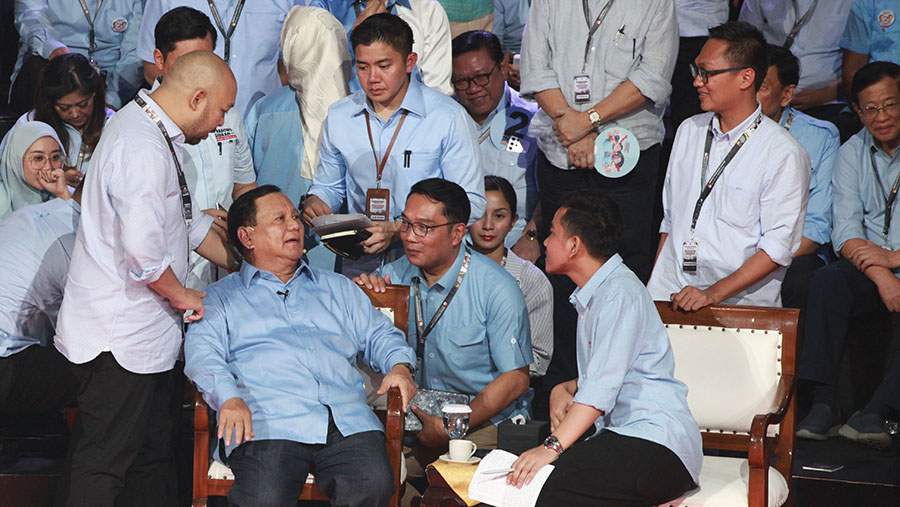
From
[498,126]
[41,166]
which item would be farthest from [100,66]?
[498,126]

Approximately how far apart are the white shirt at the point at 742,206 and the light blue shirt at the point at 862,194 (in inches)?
39.2

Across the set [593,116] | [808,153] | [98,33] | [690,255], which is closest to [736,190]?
[690,255]

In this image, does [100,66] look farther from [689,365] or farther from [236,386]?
[689,365]

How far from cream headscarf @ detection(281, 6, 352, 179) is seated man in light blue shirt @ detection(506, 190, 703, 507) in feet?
6.01

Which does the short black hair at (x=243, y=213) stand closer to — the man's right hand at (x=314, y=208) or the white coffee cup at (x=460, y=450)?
the man's right hand at (x=314, y=208)

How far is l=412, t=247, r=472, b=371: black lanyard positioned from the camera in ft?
13.3

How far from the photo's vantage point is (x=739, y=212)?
4.06 meters

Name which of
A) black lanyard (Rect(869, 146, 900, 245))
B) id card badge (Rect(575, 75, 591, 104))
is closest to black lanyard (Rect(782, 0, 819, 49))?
black lanyard (Rect(869, 146, 900, 245))

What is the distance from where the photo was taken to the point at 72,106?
501 centimetres

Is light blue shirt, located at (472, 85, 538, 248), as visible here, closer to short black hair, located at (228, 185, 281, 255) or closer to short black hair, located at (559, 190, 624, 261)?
short black hair, located at (228, 185, 281, 255)

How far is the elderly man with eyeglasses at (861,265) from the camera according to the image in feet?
15.0

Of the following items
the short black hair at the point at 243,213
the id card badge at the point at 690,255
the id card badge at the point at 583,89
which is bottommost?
the id card badge at the point at 690,255

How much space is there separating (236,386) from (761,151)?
7.29 feet

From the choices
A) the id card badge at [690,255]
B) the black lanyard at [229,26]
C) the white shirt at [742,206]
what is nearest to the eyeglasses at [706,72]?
the white shirt at [742,206]
